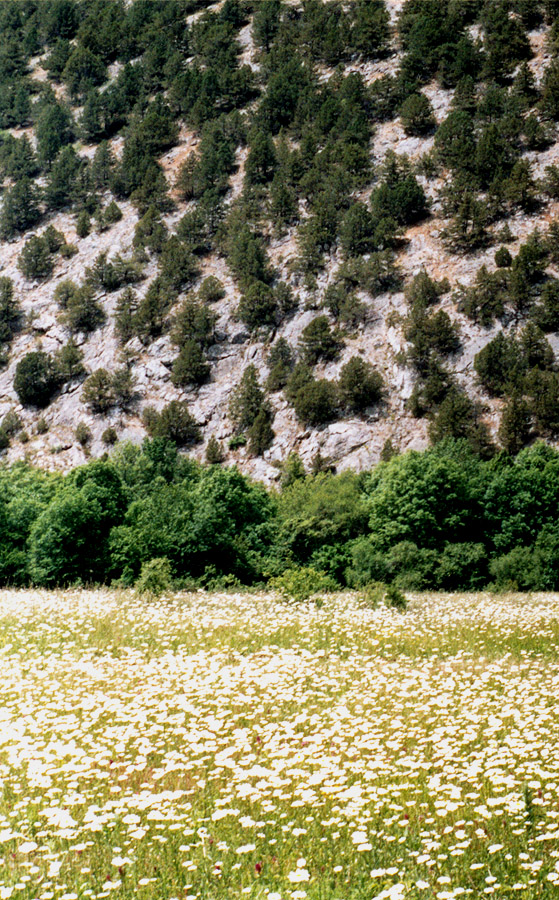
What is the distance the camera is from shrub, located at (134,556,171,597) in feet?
74.5

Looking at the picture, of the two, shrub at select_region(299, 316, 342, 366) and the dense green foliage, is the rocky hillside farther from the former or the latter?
the dense green foliage

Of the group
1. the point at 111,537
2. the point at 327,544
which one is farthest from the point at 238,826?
the point at 327,544

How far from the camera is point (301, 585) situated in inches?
910

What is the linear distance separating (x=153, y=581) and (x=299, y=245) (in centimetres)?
5446

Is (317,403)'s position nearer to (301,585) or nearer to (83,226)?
(83,226)

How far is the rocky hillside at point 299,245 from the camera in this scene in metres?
60.8

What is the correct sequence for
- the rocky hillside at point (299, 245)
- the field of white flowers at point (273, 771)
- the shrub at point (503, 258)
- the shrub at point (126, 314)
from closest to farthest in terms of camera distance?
the field of white flowers at point (273, 771) < the rocky hillside at point (299, 245) < the shrub at point (503, 258) < the shrub at point (126, 314)

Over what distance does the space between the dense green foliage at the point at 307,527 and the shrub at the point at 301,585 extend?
0.33 metres

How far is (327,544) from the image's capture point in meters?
36.0

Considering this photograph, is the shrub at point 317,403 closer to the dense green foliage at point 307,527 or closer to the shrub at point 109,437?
the shrub at point 109,437

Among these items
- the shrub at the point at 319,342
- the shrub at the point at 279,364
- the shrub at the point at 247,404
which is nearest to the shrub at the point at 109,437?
the shrub at the point at 247,404

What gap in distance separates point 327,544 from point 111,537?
10.3m

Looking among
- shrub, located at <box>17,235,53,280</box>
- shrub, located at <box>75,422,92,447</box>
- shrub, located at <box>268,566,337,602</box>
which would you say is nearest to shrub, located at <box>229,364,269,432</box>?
shrub, located at <box>75,422,92,447</box>

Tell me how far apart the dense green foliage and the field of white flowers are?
13.2m
